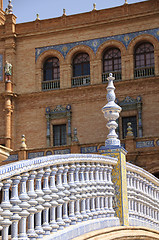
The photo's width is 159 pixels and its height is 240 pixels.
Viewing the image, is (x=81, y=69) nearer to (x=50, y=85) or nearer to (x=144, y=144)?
(x=50, y=85)

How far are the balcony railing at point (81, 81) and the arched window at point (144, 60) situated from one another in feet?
9.95

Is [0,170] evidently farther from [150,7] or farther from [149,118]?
[150,7]

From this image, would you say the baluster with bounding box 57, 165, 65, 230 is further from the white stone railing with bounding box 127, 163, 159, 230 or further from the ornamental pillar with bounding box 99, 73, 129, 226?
the white stone railing with bounding box 127, 163, 159, 230

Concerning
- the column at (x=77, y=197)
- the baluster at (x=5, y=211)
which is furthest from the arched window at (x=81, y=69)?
the baluster at (x=5, y=211)

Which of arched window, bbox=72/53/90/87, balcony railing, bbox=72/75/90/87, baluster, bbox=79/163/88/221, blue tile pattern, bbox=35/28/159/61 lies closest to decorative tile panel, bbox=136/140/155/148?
balcony railing, bbox=72/75/90/87

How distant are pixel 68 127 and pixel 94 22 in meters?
6.76

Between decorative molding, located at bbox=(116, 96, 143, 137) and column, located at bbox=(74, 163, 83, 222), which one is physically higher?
decorative molding, located at bbox=(116, 96, 143, 137)

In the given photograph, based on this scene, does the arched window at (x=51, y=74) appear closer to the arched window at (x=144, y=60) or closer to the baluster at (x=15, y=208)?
the arched window at (x=144, y=60)

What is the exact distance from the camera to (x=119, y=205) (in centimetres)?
725

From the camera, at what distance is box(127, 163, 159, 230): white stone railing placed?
7883mm

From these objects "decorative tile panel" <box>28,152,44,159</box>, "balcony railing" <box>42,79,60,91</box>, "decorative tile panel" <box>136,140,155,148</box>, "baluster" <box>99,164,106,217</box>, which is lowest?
"baluster" <box>99,164,106,217</box>

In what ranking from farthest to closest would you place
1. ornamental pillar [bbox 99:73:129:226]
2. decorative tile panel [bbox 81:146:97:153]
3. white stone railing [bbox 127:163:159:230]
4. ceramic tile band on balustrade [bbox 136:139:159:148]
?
decorative tile panel [bbox 81:146:97:153]
ceramic tile band on balustrade [bbox 136:139:159:148]
white stone railing [bbox 127:163:159:230]
ornamental pillar [bbox 99:73:129:226]

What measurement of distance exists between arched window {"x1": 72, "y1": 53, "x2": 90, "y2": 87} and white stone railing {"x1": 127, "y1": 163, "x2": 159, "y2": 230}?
65.9 feet

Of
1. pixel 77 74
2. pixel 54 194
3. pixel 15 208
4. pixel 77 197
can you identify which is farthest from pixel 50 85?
pixel 15 208
